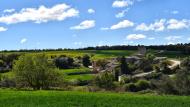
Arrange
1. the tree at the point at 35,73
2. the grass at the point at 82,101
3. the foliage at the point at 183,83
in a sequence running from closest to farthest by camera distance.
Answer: the grass at the point at 82,101, the foliage at the point at 183,83, the tree at the point at 35,73

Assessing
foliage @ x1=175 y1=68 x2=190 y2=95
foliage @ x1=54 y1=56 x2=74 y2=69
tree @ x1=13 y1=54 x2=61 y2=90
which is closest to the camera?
foliage @ x1=175 y1=68 x2=190 y2=95

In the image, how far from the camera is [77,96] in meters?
40.5

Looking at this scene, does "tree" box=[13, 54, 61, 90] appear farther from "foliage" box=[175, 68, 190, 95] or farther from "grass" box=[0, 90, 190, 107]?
"grass" box=[0, 90, 190, 107]

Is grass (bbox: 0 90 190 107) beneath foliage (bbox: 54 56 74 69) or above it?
above

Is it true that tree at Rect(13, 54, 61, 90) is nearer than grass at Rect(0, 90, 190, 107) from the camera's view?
No

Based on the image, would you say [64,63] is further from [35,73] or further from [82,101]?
[82,101]

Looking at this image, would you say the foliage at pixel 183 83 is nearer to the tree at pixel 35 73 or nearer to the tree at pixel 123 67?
the tree at pixel 35 73

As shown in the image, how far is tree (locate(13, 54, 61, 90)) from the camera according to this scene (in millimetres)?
83562

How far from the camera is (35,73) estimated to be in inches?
3287

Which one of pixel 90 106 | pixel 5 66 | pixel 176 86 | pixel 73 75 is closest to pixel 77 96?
pixel 90 106

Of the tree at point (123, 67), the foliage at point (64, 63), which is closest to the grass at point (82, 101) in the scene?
the tree at point (123, 67)

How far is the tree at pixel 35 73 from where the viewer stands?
274ft

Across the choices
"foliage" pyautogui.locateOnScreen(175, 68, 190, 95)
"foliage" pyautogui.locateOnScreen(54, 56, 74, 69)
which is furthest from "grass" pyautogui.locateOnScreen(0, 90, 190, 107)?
"foliage" pyautogui.locateOnScreen(54, 56, 74, 69)

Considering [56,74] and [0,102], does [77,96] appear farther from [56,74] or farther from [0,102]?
[56,74]
